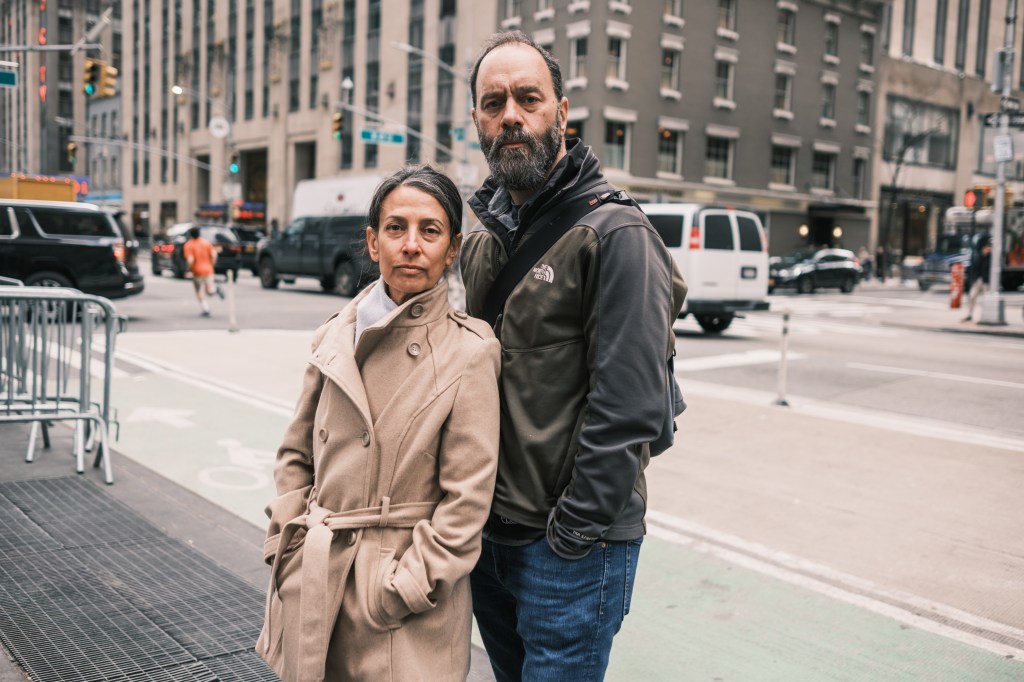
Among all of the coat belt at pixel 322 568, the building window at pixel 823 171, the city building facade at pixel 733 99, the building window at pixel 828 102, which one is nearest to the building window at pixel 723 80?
the city building facade at pixel 733 99

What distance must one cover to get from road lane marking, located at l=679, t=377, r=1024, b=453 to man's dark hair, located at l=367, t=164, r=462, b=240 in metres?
6.92

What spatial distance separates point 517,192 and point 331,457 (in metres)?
0.79

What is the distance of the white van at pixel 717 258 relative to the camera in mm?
16609

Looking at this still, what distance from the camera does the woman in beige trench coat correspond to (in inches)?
78.3

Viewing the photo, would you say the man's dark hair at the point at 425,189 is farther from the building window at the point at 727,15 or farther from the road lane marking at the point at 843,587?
the building window at the point at 727,15

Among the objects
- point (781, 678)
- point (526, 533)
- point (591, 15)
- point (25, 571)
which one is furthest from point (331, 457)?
point (591, 15)

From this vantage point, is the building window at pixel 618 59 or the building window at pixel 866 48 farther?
the building window at pixel 866 48

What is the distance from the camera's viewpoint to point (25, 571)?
416 cm

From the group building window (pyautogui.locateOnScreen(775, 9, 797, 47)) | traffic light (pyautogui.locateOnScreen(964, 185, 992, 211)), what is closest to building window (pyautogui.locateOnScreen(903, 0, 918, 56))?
building window (pyautogui.locateOnScreen(775, 9, 797, 47))

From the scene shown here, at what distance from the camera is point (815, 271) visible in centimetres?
3241

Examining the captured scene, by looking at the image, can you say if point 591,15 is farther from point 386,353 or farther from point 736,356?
point 386,353

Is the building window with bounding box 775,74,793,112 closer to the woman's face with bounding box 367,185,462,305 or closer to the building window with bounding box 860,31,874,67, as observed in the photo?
the building window with bounding box 860,31,874,67

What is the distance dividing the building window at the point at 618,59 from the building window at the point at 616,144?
5.82 feet

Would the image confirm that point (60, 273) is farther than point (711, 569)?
Yes
